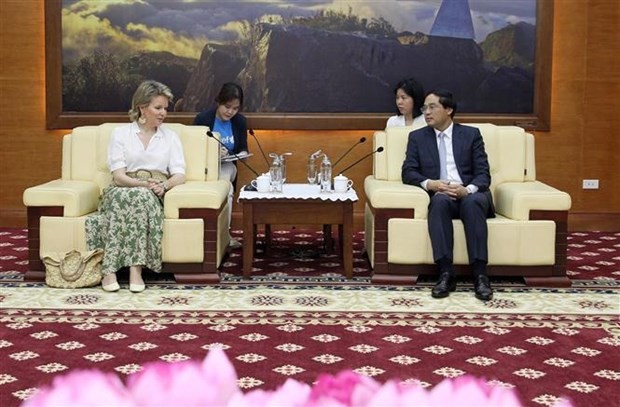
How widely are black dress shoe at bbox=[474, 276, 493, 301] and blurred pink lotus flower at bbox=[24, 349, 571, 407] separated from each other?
534cm

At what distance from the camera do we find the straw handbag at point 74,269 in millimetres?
5875

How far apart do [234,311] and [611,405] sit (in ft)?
7.64

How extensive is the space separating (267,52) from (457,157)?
284 centimetres

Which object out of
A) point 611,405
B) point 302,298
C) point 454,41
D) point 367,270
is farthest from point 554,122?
point 611,405

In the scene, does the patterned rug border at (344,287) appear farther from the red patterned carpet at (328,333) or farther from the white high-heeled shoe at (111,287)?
the white high-heeled shoe at (111,287)

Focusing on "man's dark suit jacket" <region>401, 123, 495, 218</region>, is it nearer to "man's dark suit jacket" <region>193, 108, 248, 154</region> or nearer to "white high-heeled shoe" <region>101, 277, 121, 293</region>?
"man's dark suit jacket" <region>193, 108, 248, 154</region>

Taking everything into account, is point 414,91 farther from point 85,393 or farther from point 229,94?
point 85,393

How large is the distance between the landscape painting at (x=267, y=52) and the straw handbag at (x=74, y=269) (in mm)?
2817

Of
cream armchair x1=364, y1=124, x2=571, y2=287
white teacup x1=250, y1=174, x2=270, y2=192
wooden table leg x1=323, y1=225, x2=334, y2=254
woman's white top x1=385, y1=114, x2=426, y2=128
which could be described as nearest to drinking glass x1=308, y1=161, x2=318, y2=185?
wooden table leg x1=323, y1=225, x2=334, y2=254

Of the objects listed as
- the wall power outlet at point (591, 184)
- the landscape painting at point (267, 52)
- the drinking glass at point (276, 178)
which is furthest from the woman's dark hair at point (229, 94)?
the wall power outlet at point (591, 184)

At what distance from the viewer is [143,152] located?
6.15 m

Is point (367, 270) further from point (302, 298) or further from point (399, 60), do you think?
point (399, 60)

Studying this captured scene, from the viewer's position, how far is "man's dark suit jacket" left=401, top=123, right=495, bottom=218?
626cm

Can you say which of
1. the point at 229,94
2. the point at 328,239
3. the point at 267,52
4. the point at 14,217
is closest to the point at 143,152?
the point at 229,94
